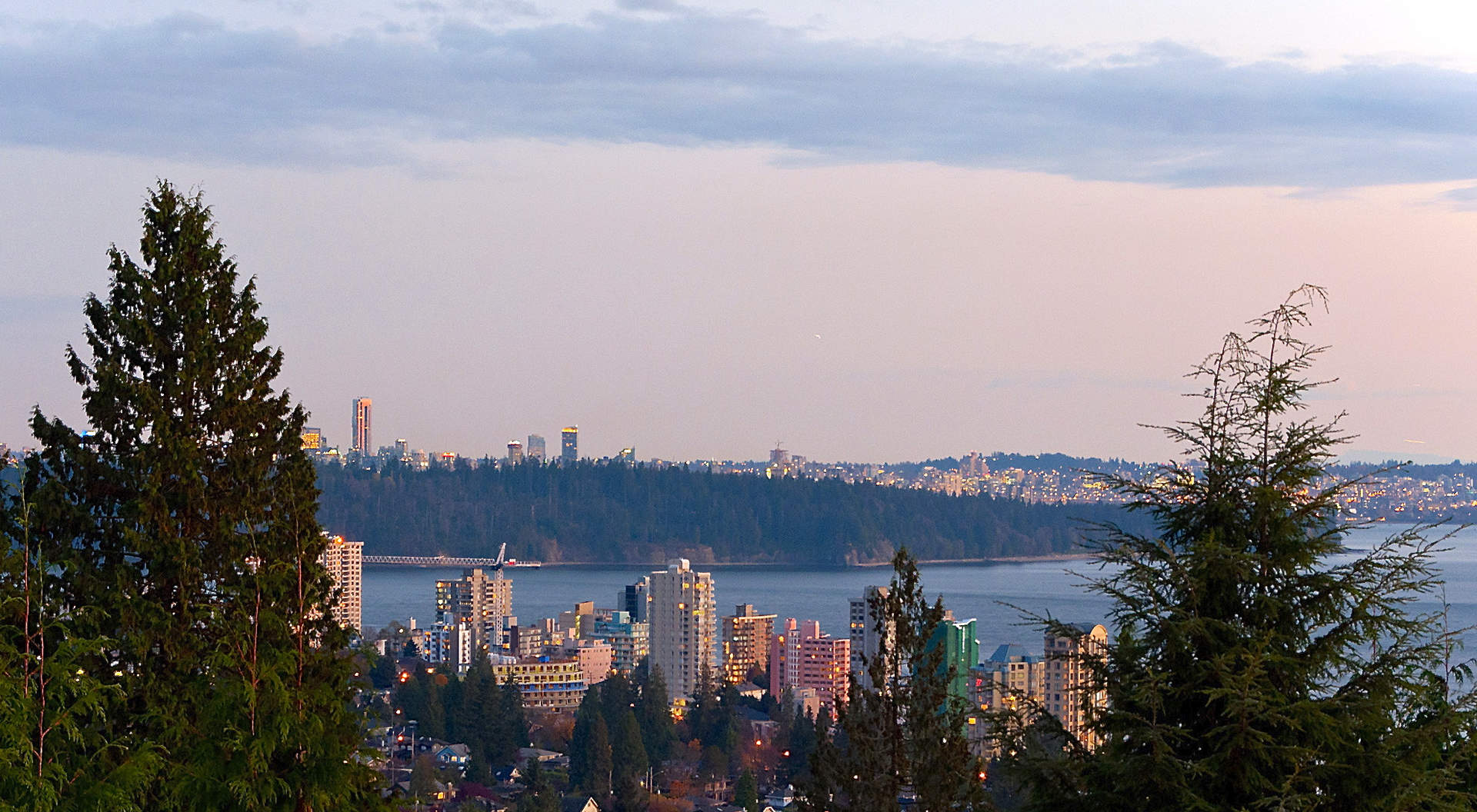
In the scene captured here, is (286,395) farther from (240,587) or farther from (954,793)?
(954,793)

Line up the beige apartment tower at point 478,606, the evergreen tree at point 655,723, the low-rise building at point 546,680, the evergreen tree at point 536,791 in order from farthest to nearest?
→ 1. the beige apartment tower at point 478,606
2. the low-rise building at point 546,680
3. the evergreen tree at point 655,723
4. the evergreen tree at point 536,791

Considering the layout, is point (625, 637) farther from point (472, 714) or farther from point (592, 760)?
point (592, 760)

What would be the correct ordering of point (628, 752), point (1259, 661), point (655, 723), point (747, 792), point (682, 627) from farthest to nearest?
point (682, 627) < point (655, 723) < point (628, 752) < point (747, 792) < point (1259, 661)

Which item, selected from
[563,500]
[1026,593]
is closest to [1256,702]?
[1026,593]

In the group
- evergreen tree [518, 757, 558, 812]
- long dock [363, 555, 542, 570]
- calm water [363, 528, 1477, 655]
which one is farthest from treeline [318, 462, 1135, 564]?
evergreen tree [518, 757, 558, 812]

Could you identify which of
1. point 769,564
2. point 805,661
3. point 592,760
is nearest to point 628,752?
point 592,760

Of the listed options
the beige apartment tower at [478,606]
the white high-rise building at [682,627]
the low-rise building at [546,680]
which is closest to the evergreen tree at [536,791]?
the low-rise building at [546,680]

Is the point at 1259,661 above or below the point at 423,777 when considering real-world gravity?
above

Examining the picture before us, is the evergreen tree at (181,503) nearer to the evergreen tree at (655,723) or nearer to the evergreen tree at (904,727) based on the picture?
the evergreen tree at (904,727)
